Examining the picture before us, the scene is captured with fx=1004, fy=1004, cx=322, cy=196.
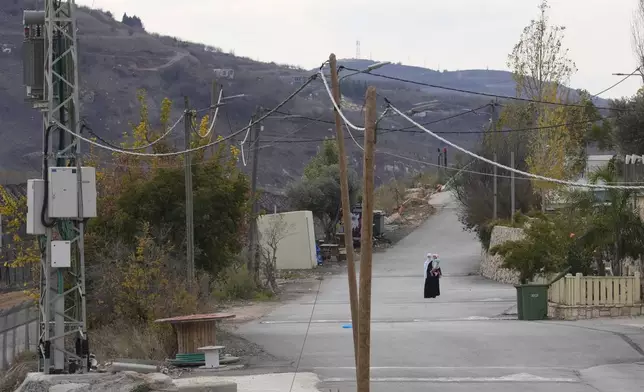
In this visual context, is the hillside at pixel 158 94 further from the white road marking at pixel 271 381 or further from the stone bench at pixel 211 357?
the white road marking at pixel 271 381

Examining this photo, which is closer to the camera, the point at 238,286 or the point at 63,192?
the point at 63,192

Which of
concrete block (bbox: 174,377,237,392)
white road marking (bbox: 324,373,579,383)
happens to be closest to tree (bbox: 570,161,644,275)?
white road marking (bbox: 324,373,579,383)

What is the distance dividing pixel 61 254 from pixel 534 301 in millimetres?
15144


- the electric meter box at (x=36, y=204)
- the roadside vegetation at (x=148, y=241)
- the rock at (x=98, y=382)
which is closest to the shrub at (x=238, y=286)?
the roadside vegetation at (x=148, y=241)

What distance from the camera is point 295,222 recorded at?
55.5 meters

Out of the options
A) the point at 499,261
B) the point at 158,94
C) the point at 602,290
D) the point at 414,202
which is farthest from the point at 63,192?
the point at 158,94

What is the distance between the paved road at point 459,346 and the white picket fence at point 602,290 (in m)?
1.00

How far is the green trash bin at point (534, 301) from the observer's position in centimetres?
2783

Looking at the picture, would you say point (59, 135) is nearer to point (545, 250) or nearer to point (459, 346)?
point (459, 346)

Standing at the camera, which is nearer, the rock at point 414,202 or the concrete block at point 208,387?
the concrete block at point 208,387

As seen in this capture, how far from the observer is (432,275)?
116 ft

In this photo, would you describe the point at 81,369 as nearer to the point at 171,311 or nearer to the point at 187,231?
the point at 171,311

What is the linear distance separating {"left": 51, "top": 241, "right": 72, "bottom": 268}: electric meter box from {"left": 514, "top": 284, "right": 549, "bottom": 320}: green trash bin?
14.6 metres

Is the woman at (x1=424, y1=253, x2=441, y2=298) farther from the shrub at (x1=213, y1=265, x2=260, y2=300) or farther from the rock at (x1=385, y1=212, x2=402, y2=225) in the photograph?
the rock at (x1=385, y1=212, x2=402, y2=225)
